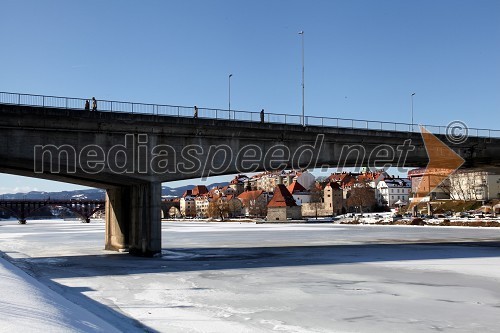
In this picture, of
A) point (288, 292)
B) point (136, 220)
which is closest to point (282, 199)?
point (136, 220)

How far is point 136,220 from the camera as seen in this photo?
40.4 m

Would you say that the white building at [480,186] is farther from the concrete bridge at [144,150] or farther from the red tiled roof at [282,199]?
the concrete bridge at [144,150]

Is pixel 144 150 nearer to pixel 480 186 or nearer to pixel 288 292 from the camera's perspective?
pixel 288 292

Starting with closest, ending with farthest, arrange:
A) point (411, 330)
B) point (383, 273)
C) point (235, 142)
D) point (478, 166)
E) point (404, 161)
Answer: point (411, 330) → point (383, 273) → point (235, 142) → point (404, 161) → point (478, 166)

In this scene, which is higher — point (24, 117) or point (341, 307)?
point (24, 117)

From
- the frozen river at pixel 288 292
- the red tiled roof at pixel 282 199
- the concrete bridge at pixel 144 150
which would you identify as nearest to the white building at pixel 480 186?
the red tiled roof at pixel 282 199

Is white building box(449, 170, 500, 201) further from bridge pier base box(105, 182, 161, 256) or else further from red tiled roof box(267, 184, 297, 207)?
A: bridge pier base box(105, 182, 161, 256)

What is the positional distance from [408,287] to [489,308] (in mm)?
4674

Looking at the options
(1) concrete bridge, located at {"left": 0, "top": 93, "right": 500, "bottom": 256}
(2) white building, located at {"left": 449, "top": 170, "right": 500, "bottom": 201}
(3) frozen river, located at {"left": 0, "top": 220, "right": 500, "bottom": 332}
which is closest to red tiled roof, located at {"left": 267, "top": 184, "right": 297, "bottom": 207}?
(2) white building, located at {"left": 449, "top": 170, "right": 500, "bottom": 201}

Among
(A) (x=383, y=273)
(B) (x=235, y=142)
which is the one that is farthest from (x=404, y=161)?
(A) (x=383, y=273)

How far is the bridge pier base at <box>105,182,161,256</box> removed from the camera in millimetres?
39312

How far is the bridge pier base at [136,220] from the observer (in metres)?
39.3

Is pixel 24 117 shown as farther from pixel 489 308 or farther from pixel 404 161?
pixel 404 161

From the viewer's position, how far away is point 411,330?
13.1 m
